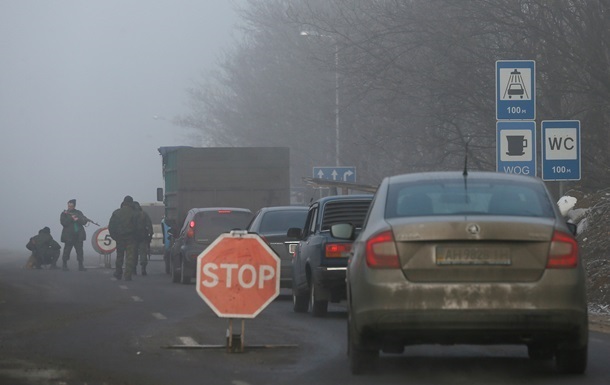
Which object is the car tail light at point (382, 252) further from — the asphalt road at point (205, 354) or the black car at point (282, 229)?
the black car at point (282, 229)

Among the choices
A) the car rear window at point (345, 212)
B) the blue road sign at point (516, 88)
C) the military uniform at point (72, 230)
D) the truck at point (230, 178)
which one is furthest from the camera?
the military uniform at point (72, 230)

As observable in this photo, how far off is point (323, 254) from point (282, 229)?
5.44m

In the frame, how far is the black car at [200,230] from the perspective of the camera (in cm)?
2914

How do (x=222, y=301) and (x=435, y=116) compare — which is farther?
(x=435, y=116)

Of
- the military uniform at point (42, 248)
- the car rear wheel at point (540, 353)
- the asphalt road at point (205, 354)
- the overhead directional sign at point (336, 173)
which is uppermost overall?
the overhead directional sign at point (336, 173)

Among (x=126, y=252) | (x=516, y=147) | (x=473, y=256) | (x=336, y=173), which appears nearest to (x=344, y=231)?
(x=473, y=256)

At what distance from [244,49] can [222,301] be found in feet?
237

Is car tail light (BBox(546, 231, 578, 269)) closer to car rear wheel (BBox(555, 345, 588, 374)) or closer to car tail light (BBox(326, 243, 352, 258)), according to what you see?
car rear wheel (BBox(555, 345, 588, 374))

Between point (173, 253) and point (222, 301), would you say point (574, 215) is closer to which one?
point (173, 253)

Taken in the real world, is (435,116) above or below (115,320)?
above

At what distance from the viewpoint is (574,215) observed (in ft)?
85.9

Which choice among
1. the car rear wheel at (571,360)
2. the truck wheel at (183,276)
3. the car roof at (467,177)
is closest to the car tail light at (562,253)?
the car rear wheel at (571,360)

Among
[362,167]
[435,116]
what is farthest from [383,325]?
[362,167]

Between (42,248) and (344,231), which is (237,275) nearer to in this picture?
(344,231)
